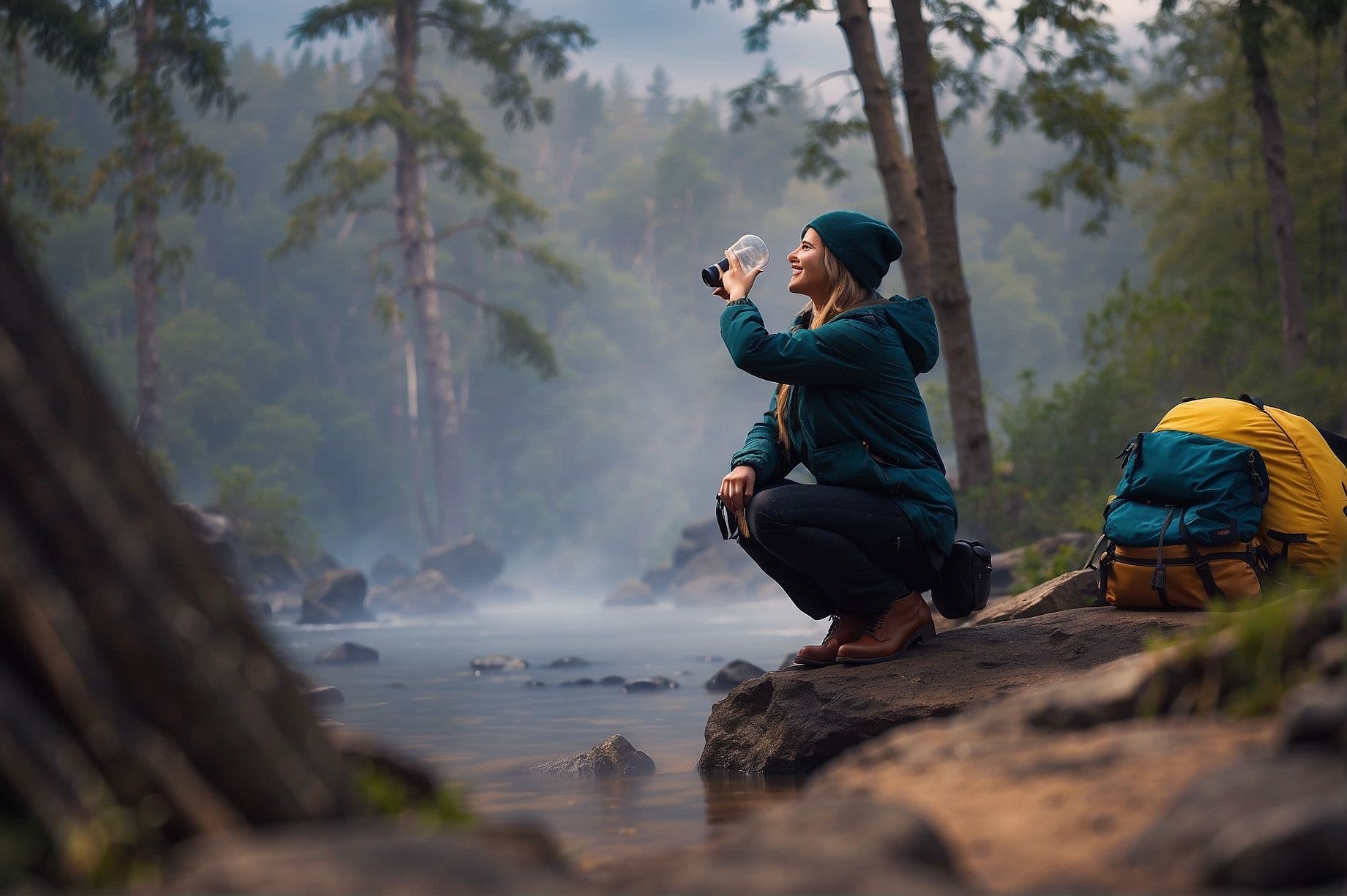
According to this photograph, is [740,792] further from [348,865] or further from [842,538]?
[348,865]

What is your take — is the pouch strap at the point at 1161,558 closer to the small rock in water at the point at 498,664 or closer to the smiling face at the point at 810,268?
the smiling face at the point at 810,268

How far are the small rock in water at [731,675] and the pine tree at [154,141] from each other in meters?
15.6

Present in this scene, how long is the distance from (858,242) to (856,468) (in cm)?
73

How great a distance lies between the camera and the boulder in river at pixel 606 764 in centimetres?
407

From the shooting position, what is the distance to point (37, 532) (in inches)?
58.5

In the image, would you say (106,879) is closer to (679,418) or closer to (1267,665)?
(1267,665)

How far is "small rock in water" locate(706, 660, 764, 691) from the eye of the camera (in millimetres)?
7184

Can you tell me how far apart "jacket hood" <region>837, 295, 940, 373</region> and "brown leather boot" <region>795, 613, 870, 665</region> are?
0.84 m

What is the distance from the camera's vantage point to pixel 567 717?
6.13 m

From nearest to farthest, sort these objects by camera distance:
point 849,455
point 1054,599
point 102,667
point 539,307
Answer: point 102,667
point 849,455
point 1054,599
point 539,307

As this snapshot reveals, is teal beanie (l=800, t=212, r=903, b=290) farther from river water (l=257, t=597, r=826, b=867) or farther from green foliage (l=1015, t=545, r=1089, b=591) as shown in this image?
green foliage (l=1015, t=545, r=1089, b=591)

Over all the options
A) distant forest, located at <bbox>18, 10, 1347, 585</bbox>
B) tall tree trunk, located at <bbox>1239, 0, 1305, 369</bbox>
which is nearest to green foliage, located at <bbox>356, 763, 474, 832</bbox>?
tall tree trunk, located at <bbox>1239, 0, 1305, 369</bbox>

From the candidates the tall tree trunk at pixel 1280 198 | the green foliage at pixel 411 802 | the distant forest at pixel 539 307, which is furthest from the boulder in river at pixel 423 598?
the green foliage at pixel 411 802

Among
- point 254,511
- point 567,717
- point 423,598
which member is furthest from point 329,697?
point 423,598
